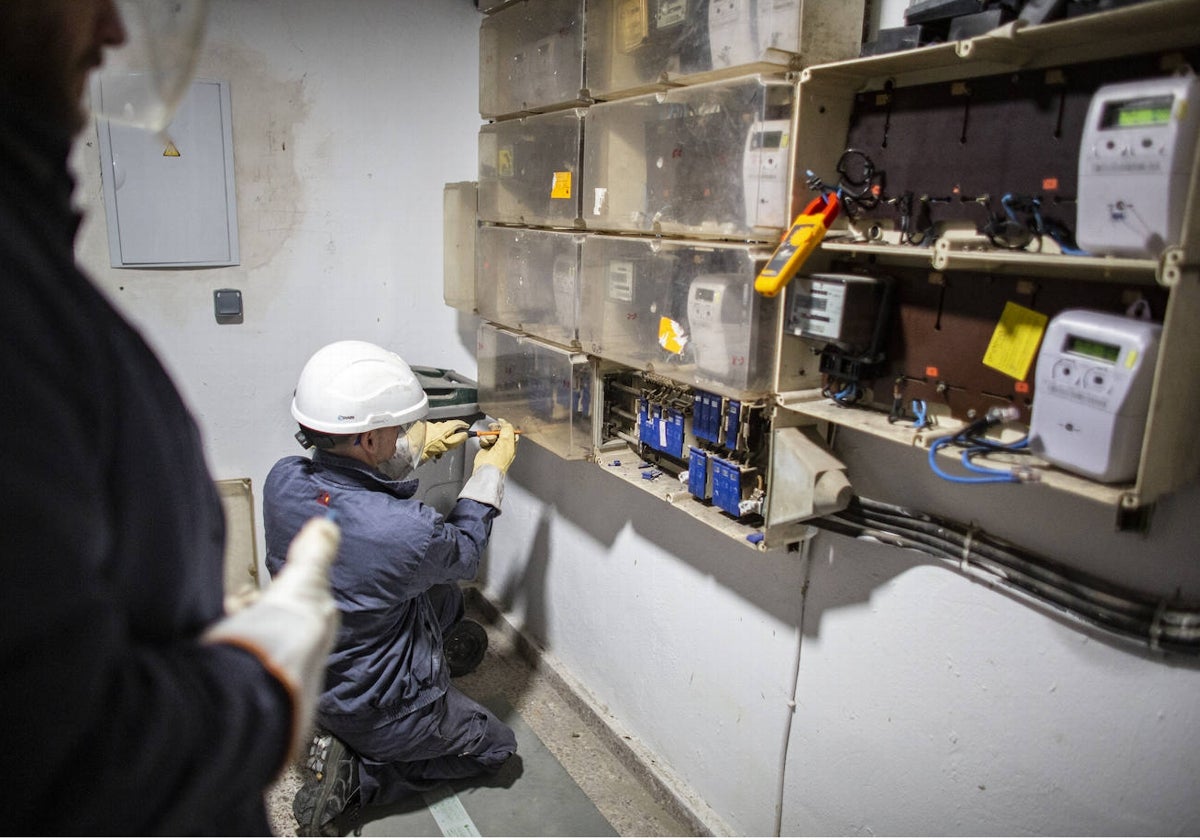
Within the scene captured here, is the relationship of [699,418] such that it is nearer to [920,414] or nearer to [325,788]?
[920,414]

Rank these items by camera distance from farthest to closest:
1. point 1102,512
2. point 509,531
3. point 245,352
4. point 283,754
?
point 509,531
point 245,352
point 1102,512
point 283,754

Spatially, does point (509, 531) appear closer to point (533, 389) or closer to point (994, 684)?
point (533, 389)

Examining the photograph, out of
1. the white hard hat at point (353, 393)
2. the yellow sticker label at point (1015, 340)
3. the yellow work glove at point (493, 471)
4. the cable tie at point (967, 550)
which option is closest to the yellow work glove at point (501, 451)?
the yellow work glove at point (493, 471)

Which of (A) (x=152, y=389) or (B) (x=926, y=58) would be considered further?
(B) (x=926, y=58)

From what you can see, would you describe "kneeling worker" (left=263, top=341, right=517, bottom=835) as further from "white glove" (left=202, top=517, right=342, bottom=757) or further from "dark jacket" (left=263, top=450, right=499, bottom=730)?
"white glove" (left=202, top=517, right=342, bottom=757)

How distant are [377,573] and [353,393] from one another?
429 millimetres

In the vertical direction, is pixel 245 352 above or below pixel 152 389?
below

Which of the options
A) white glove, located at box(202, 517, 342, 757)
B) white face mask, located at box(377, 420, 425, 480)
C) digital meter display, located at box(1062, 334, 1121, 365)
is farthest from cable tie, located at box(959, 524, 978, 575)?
white face mask, located at box(377, 420, 425, 480)

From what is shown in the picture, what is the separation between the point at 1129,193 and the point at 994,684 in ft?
2.63

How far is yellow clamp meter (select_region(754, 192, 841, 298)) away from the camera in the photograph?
1.31m

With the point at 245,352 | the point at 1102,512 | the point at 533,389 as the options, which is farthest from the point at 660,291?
the point at 245,352

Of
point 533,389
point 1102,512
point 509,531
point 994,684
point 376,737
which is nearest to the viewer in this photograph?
point 1102,512

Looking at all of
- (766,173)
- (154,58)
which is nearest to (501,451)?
(766,173)

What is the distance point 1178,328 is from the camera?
92 cm
